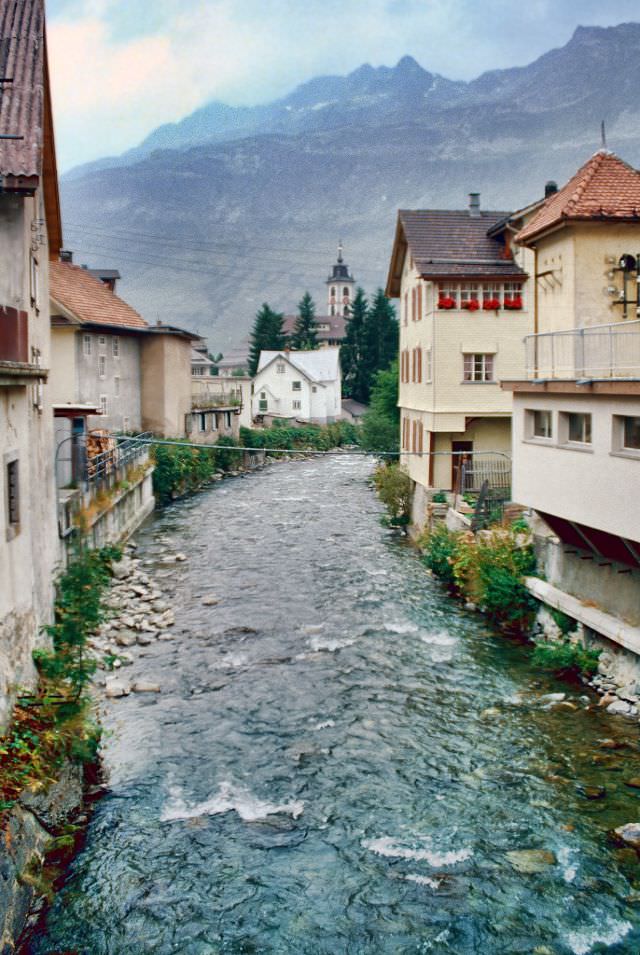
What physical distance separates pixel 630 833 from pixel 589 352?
8.43 meters

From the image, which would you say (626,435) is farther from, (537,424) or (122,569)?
(122,569)

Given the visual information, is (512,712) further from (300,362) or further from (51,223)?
(300,362)

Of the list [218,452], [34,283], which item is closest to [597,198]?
[34,283]

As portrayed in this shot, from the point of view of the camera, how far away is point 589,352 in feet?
53.4

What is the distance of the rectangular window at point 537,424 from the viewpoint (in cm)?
1830

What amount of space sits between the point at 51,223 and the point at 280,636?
35.4ft

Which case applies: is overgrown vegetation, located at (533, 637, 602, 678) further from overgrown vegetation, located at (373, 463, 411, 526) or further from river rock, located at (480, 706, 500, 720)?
overgrown vegetation, located at (373, 463, 411, 526)

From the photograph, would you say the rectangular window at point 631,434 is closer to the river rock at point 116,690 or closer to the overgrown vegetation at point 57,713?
the overgrown vegetation at point 57,713

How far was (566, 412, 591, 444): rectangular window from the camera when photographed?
53.9ft

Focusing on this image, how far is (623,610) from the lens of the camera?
54.4 feet

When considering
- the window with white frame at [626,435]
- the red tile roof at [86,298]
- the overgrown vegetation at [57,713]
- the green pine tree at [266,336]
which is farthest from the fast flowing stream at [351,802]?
the green pine tree at [266,336]

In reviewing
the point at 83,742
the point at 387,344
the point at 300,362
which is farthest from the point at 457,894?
the point at 387,344

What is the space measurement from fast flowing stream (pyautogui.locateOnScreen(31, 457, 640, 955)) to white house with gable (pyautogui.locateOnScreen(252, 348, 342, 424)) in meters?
65.0

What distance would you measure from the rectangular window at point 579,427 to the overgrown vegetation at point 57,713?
9105 mm
